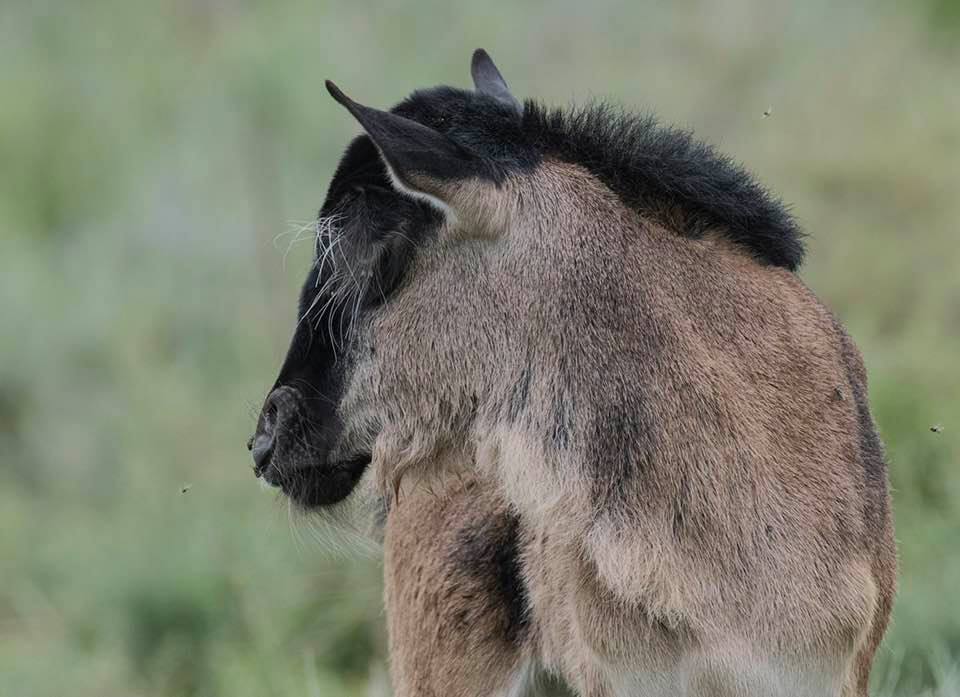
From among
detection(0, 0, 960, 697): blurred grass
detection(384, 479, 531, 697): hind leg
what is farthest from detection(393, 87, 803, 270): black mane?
detection(0, 0, 960, 697): blurred grass

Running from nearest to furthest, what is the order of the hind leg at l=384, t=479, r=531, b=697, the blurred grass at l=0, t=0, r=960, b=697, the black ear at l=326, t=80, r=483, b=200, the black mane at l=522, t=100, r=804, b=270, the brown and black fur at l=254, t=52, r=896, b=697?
the black ear at l=326, t=80, r=483, b=200, the brown and black fur at l=254, t=52, r=896, b=697, the black mane at l=522, t=100, r=804, b=270, the hind leg at l=384, t=479, r=531, b=697, the blurred grass at l=0, t=0, r=960, b=697

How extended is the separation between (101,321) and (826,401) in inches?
341

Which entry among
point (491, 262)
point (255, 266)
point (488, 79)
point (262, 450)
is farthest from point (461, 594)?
point (255, 266)

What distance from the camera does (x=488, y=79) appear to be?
15.0 ft

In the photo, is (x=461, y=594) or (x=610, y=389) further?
(x=461, y=594)

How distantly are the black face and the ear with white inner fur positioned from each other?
19cm

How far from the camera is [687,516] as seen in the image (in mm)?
3703

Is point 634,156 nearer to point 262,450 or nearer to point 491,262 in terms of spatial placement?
point 491,262

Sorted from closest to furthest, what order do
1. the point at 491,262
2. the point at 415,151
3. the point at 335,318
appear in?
the point at 415,151 → the point at 491,262 → the point at 335,318

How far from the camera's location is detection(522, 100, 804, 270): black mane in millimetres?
3902

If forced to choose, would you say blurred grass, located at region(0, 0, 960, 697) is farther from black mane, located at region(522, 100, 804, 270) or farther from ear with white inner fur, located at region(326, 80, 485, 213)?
ear with white inner fur, located at region(326, 80, 485, 213)

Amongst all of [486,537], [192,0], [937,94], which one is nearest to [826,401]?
[486,537]

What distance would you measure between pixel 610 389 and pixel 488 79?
1.22 metres

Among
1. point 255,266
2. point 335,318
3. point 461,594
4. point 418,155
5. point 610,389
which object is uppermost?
point 418,155
